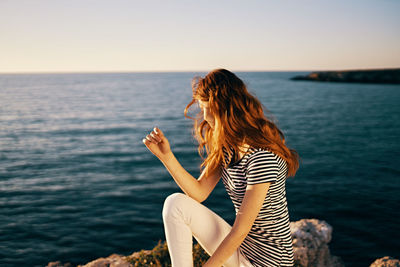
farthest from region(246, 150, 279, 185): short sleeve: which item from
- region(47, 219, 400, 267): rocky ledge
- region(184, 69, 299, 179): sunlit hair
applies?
region(47, 219, 400, 267): rocky ledge

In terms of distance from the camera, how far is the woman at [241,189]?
2.39 meters

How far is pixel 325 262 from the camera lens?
5.38 meters

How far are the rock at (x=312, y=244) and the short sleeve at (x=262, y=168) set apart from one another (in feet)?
10.3

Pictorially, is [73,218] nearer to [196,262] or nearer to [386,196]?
[196,262]

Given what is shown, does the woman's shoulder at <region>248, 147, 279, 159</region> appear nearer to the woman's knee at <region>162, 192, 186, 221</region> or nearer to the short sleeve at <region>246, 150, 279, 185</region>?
the short sleeve at <region>246, 150, 279, 185</region>

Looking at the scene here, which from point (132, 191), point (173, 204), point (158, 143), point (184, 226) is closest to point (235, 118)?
point (158, 143)

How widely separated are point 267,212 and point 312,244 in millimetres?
3590

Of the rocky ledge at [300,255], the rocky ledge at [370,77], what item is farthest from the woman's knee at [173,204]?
the rocky ledge at [370,77]

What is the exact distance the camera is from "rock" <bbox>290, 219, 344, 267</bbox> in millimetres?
5055

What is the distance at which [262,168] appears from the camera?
93.1 inches

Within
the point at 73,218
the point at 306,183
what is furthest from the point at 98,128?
the point at 306,183

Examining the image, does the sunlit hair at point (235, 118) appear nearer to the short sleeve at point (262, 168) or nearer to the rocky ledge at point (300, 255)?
the short sleeve at point (262, 168)

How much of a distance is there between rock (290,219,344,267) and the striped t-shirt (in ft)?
8.61

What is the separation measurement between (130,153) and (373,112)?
92.6 feet
